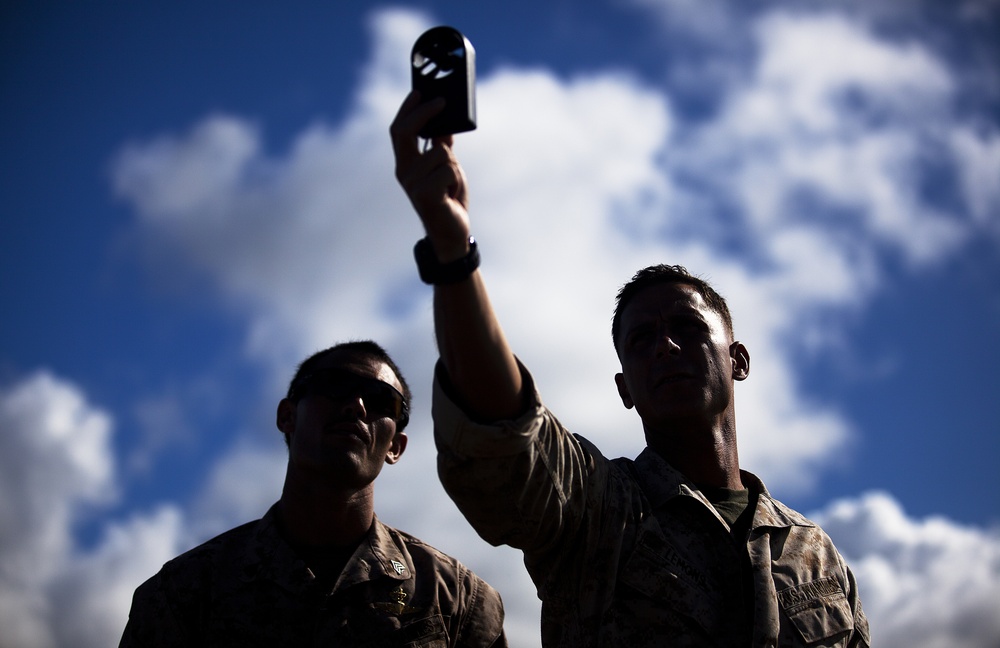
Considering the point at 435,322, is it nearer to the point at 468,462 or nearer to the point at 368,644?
the point at 468,462

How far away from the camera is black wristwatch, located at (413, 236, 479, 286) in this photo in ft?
10.2

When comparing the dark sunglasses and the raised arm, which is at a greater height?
the dark sunglasses

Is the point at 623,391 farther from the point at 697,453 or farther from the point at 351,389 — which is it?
the point at 351,389

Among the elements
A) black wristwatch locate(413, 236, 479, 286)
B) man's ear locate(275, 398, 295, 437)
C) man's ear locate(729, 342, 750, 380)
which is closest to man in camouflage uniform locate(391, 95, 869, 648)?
black wristwatch locate(413, 236, 479, 286)

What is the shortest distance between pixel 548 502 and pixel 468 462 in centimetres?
42

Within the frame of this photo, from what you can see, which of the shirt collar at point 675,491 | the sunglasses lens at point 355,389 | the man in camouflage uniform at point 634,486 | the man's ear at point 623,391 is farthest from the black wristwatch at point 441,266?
the sunglasses lens at point 355,389

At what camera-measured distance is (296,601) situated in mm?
5664

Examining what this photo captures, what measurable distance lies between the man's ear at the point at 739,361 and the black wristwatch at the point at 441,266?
2.86m

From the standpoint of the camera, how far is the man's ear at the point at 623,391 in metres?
5.37

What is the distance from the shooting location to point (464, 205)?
10.9ft

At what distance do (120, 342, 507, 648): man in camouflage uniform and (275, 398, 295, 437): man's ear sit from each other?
0.01m

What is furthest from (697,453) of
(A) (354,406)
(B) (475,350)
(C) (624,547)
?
(A) (354,406)

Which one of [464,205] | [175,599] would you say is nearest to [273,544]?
[175,599]

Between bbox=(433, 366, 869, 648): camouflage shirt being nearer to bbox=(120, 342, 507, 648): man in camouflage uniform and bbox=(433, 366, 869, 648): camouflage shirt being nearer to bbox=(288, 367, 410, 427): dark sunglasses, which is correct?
bbox=(120, 342, 507, 648): man in camouflage uniform
